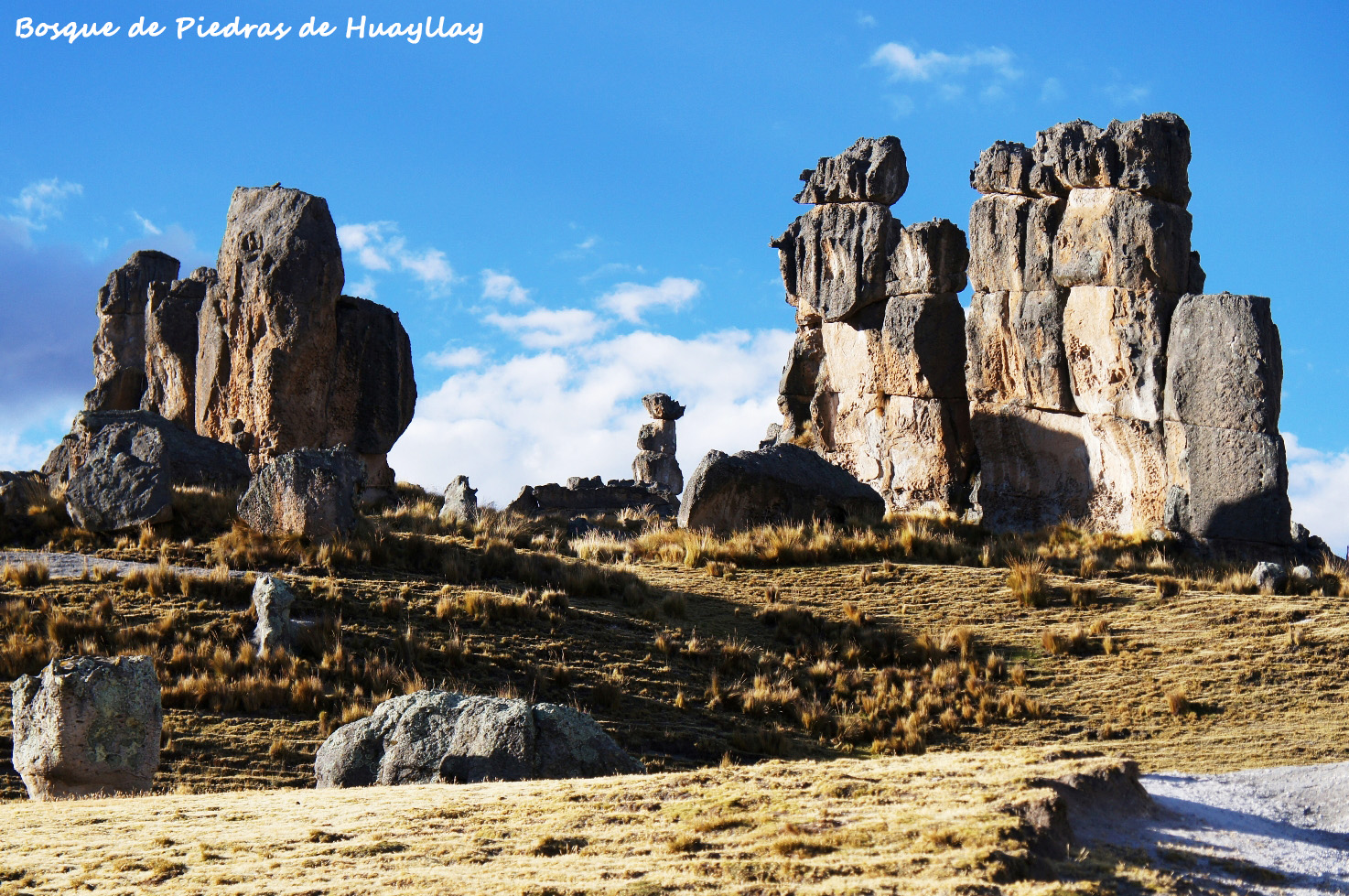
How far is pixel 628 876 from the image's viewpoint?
6.00 meters

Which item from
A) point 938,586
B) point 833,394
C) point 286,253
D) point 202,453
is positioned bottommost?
point 938,586

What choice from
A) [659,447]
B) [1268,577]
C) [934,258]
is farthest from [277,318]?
[659,447]

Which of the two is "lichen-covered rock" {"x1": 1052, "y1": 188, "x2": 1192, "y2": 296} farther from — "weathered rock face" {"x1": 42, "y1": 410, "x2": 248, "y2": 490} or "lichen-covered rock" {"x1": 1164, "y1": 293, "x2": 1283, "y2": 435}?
"weathered rock face" {"x1": 42, "y1": 410, "x2": 248, "y2": 490}

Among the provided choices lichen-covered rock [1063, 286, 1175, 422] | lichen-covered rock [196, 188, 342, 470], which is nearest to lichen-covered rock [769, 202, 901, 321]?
lichen-covered rock [1063, 286, 1175, 422]

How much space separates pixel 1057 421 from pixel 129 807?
68.5 feet

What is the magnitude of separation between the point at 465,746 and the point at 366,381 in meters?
19.3

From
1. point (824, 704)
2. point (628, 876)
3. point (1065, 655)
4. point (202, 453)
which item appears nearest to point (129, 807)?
point (628, 876)

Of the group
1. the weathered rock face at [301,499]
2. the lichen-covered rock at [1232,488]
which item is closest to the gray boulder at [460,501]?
the weathered rock face at [301,499]

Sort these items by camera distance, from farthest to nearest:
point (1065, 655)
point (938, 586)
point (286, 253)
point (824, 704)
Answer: point (286, 253), point (938, 586), point (1065, 655), point (824, 704)

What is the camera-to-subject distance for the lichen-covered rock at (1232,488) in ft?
72.2

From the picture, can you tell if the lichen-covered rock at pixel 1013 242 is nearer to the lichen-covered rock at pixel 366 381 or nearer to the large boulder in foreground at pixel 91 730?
the lichen-covered rock at pixel 366 381

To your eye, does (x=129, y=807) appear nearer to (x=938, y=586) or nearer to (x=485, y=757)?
(x=485, y=757)

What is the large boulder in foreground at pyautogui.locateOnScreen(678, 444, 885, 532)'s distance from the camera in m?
23.2

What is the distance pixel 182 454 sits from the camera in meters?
24.9
